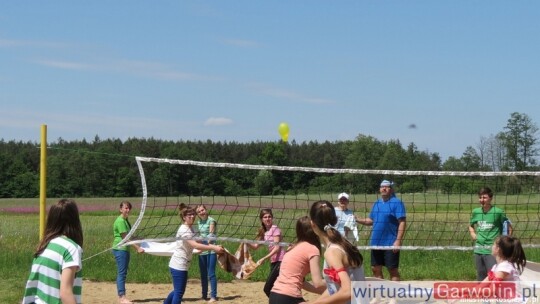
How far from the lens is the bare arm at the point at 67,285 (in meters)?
4.79

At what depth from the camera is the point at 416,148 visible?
47.2 meters

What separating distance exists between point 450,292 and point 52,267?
549 centimetres

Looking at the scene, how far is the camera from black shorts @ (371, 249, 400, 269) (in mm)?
10406

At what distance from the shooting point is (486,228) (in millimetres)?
9742

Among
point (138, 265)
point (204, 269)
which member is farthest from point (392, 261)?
point (138, 265)

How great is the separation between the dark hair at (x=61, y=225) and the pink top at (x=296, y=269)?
1638 mm

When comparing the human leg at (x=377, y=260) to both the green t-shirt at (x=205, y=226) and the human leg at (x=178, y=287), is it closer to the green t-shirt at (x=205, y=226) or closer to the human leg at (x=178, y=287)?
the green t-shirt at (x=205, y=226)

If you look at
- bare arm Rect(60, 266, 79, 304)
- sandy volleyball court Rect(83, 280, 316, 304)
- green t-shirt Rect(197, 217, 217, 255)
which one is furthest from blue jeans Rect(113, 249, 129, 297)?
bare arm Rect(60, 266, 79, 304)

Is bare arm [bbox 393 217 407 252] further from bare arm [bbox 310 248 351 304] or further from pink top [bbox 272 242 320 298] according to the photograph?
bare arm [bbox 310 248 351 304]

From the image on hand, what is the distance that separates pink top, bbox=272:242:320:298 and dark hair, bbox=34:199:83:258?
164 centimetres

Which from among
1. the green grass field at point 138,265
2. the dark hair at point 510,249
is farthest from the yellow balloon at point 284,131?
the dark hair at point 510,249

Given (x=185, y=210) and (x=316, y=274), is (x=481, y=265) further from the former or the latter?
(x=316, y=274)

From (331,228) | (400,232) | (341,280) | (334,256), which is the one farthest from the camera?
(400,232)

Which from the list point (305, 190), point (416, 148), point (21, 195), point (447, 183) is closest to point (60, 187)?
point (21, 195)
